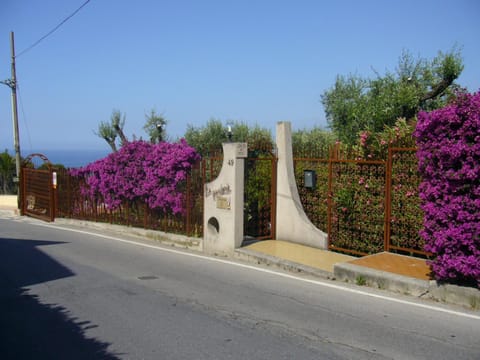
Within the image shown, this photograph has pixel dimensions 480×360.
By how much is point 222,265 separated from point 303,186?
297cm

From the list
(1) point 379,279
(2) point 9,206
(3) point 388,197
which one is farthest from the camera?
(2) point 9,206

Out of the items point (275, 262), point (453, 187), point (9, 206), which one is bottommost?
point (275, 262)

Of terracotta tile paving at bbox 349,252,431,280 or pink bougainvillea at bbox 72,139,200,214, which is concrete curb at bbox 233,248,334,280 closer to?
terracotta tile paving at bbox 349,252,431,280

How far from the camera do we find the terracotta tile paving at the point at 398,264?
782 cm

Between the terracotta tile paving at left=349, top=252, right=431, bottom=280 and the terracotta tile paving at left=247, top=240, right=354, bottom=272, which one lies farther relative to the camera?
the terracotta tile paving at left=247, top=240, right=354, bottom=272

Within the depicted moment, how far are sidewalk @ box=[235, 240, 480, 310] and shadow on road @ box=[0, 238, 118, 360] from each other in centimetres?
398

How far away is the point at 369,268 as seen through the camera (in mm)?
8070

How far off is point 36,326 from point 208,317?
83.0 inches

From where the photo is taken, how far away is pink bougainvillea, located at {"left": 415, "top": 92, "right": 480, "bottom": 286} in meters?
6.61

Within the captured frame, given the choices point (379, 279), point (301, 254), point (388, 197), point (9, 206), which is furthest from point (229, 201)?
point (9, 206)

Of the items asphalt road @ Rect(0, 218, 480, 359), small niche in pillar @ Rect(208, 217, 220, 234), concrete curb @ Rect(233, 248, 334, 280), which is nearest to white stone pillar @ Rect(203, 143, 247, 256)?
small niche in pillar @ Rect(208, 217, 220, 234)

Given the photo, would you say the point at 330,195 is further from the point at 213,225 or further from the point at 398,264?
the point at 213,225

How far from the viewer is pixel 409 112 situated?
56.9ft

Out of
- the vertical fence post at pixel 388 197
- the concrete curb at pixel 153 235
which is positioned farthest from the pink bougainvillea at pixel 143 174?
the vertical fence post at pixel 388 197
